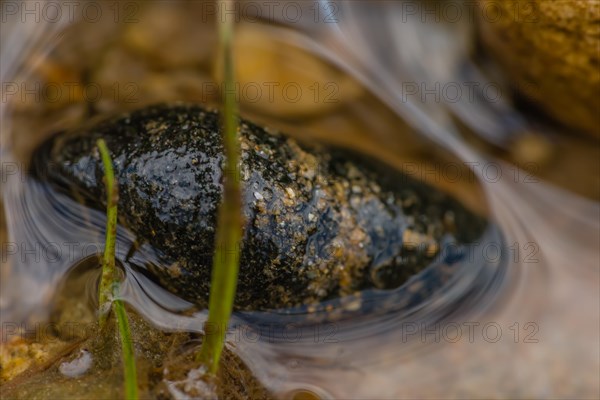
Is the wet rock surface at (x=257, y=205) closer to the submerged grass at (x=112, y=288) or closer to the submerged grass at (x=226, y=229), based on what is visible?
the submerged grass at (x=112, y=288)

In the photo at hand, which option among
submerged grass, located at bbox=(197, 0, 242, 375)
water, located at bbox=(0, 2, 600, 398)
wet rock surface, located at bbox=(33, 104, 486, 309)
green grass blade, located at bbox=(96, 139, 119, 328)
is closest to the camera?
submerged grass, located at bbox=(197, 0, 242, 375)

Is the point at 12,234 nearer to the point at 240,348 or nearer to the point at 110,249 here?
the point at 110,249

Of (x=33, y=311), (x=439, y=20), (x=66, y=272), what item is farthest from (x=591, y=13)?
(x=33, y=311)

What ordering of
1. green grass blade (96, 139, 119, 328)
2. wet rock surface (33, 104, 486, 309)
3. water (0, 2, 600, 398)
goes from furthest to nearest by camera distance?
1. water (0, 2, 600, 398)
2. wet rock surface (33, 104, 486, 309)
3. green grass blade (96, 139, 119, 328)

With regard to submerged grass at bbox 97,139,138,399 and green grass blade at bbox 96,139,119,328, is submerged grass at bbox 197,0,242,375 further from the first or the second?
green grass blade at bbox 96,139,119,328

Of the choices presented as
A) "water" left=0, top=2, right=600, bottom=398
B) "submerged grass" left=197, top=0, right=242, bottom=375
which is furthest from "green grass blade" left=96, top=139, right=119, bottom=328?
"submerged grass" left=197, top=0, right=242, bottom=375

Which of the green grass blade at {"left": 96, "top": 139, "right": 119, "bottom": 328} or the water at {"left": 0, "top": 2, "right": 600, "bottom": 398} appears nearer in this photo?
the green grass blade at {"left": 96, "top": 139, "right": 119, "bottom": 328}

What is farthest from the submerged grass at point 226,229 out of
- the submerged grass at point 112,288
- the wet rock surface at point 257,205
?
the wet rock surface at point 257,205
